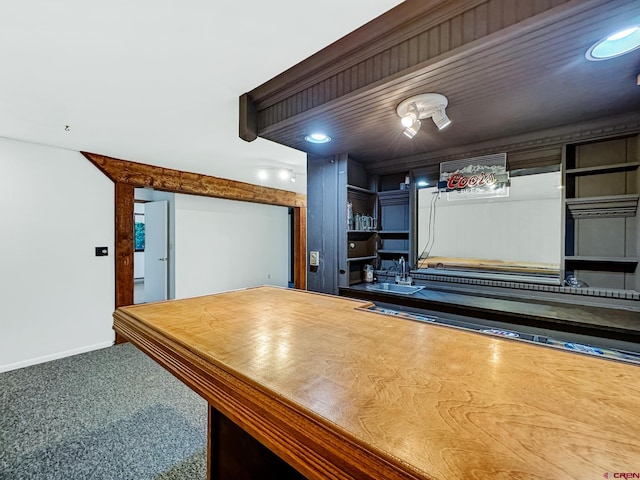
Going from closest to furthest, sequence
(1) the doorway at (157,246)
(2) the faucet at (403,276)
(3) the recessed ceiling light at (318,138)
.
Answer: (3) the recessed ceiling light at (318,138) → (2) the faucet at (403,276) → (1) the doorway at (157,246)

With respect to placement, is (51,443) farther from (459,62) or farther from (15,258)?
(459,62)

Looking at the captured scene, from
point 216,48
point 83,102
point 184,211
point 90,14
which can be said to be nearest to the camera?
point 90,14

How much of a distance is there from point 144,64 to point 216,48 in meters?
0.44

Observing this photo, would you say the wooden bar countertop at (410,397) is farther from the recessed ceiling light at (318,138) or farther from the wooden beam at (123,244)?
the wooden beam at (123,244)

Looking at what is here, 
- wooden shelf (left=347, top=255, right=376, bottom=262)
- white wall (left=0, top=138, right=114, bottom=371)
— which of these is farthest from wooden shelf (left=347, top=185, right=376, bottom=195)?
white wall (left=0, top=138, right=114, bottom=371)

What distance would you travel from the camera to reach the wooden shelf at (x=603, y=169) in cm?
190

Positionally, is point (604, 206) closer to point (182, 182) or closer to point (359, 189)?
point (359, 189)

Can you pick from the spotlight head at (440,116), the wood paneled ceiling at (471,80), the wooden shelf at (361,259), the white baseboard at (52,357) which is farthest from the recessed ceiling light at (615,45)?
the white baseboard at (52,357)

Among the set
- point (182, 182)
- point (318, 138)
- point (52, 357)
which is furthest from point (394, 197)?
point (52, 357)

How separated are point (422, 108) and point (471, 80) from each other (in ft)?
0.86

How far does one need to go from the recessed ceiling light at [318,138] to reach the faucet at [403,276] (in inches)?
56.7

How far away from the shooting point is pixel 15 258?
108 inches

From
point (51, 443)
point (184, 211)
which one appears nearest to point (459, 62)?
point (51, 443)

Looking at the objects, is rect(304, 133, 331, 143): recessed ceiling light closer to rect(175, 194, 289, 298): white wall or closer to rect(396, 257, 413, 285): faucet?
rect(396, 257, 413, 285): faucet
